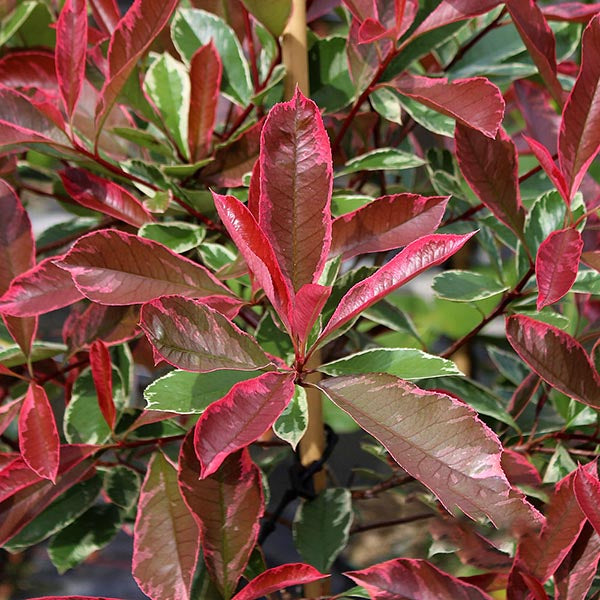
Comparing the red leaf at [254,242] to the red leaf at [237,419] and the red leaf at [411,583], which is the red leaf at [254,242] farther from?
the red leaf at [411,583]

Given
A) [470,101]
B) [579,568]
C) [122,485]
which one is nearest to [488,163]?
[470,101]

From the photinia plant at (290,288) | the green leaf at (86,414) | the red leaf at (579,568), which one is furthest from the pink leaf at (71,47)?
the red leaf at (579,568)

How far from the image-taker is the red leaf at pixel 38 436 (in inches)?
18.0

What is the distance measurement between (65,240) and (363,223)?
1.12ft

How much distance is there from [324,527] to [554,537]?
7.7 inches

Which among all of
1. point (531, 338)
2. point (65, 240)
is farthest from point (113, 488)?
point (531, 338)

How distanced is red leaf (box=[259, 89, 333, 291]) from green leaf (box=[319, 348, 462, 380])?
0.20 ft

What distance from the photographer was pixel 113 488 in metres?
0.59

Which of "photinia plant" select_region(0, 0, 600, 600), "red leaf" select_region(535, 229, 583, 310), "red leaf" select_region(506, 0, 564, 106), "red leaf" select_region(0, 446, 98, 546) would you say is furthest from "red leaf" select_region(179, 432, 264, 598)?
"red leaf" select_region(506, 0, 564, 106)

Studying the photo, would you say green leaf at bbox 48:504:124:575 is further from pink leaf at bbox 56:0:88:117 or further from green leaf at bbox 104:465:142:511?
pink leaf at bbox 56:0:88:117

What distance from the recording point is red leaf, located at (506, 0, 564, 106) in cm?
48

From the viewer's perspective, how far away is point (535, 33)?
0.49 meters

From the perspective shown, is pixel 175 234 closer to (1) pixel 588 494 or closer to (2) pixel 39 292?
(2) pixel 39 292

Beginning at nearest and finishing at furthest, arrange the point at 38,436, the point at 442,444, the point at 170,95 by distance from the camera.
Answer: the point at 442,444 → the point at 38,436 → the point at 170,95
